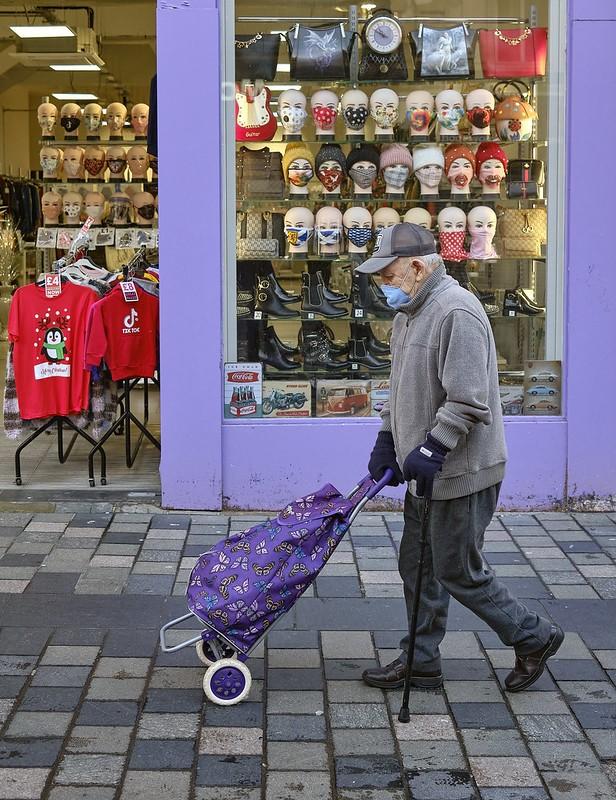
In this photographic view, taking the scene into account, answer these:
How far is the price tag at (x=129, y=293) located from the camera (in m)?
7.45

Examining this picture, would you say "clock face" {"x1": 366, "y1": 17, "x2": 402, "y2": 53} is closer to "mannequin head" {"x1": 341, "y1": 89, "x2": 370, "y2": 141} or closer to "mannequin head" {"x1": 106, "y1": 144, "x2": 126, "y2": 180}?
"mannequin head" {"x1": 341, "y1": 89, "x2": 370, "y2": 141}

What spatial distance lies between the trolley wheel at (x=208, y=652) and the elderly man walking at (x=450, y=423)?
0.84 m

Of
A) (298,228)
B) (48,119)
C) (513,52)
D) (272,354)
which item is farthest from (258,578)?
(48,119)

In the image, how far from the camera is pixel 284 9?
7.06 meters

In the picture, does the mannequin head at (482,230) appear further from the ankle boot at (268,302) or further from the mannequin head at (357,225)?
the ankle boot at (268,302)

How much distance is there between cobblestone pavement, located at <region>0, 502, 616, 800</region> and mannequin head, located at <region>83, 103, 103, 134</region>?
230 inches

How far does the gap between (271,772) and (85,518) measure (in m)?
3.29

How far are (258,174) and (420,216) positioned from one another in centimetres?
103

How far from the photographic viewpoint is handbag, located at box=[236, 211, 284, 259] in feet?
23.4

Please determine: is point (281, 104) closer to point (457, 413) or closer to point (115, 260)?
point (457, 413)

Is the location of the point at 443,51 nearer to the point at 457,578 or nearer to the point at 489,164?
the point at 489,164

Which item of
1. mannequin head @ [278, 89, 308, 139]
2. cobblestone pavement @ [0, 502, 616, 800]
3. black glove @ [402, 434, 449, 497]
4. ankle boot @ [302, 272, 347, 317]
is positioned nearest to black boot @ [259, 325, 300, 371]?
ankle boot @ [302, 272, 347, 317]

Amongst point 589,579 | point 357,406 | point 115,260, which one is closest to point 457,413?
point 589,579

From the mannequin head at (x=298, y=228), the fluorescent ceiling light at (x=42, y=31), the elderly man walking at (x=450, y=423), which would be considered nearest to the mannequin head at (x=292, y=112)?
the mannequin head at (x=298, y=228)
